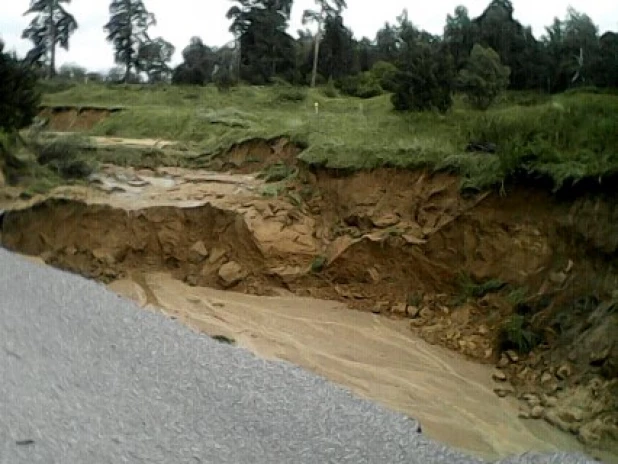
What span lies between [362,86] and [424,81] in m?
1.02

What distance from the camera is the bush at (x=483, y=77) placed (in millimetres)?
8305

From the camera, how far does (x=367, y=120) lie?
9.92 metres

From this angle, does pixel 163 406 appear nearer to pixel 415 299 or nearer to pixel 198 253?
pixel 415 299

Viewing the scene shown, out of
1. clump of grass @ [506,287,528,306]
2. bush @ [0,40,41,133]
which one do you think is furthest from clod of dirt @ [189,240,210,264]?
clump of grass @ [506,287,528,306]

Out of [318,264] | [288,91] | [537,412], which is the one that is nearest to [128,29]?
[288,91]

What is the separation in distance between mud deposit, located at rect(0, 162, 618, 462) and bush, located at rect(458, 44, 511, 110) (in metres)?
1.02

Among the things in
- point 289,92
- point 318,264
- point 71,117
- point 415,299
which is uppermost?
point 289,92

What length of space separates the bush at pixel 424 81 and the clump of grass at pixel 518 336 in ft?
9.18

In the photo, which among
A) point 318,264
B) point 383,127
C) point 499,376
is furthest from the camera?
point 383,127

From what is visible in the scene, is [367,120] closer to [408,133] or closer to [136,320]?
[408,133]

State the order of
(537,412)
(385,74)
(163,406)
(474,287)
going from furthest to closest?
(385,74) → (474,287) → (537,412) → (163,406)

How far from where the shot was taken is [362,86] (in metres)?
9.88

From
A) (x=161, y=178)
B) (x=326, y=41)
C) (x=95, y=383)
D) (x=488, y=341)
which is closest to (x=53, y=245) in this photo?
(x=161, y=178)

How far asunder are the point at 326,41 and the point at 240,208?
2347 millimetres
